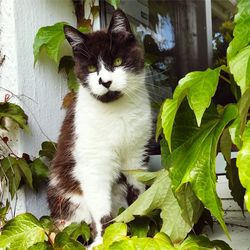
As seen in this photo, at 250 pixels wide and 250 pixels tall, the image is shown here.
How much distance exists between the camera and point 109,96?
1302mm

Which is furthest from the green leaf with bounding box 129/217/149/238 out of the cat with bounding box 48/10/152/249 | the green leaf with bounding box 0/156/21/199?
the green leaf with bounding box 0/156/21/199

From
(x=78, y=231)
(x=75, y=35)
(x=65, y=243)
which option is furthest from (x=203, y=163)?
(x=75, y=35)

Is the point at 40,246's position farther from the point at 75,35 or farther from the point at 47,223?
the point at 75,35

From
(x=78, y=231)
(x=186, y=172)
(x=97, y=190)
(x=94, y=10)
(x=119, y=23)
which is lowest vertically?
(x=78, y=231)

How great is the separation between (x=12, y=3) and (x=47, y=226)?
2.53 ft

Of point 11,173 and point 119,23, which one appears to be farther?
point 11,173

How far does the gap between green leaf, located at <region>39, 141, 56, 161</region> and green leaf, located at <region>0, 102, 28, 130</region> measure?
0.11 meters

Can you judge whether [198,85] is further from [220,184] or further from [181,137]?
[220,184]

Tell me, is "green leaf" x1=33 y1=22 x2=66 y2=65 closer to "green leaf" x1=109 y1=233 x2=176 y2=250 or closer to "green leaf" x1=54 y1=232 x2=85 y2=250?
"green leaf" x1=54 y1=232 x2=85 y2=250

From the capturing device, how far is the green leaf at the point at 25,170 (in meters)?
1.42

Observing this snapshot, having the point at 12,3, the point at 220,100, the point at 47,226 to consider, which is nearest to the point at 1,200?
the point at 47,226

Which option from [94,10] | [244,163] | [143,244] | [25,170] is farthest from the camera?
[94,10]

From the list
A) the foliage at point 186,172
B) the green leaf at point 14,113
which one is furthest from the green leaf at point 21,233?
the green leaf at point 14,113

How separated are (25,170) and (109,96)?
380mm
